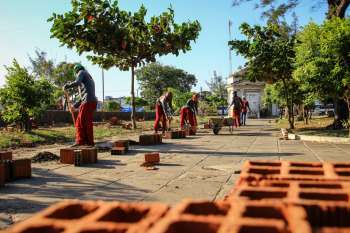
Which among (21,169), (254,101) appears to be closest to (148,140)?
(21,169)

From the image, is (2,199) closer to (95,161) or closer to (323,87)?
(95,161)

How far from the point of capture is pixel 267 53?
2052 centimetres

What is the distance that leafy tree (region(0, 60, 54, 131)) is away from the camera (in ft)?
59.2

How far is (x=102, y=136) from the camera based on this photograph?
64.6 ft

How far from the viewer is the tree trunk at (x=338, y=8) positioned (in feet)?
65.0

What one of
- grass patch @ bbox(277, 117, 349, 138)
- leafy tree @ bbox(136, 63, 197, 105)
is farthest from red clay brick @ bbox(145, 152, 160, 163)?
leafy tree @ bbox(136, 63, 197, 105)

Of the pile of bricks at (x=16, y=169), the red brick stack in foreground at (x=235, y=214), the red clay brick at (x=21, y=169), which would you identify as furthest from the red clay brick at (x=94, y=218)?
the red clay brick at (x=21, y=169)

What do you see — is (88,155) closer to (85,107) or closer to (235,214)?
(85,107)

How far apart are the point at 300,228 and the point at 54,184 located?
586 centimetres

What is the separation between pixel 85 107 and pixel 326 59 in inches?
309

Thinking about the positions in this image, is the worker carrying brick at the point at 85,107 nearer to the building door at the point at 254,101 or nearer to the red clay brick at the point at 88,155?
the red clay brick at the point at 88,155

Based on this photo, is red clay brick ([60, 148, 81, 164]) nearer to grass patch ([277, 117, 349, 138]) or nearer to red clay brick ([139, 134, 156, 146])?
red clay brick ([139, 134, 156, 146])

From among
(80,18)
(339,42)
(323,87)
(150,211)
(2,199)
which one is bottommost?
(2,199)

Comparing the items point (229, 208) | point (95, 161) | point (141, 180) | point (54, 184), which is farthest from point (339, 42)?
point (229, 208)
